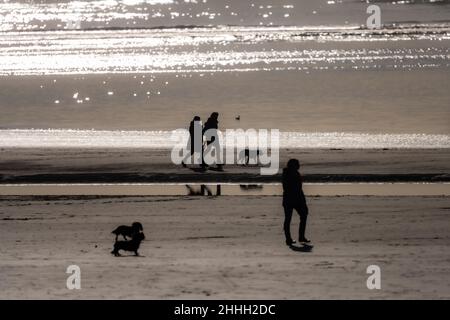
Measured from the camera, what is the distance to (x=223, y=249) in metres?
19.6

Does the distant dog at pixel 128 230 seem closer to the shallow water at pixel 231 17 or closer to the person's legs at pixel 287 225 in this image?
the person's legs at pixel 287 225

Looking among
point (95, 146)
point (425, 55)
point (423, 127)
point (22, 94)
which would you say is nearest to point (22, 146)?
point (95, 146)

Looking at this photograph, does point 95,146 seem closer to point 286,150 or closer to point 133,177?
point 286,150

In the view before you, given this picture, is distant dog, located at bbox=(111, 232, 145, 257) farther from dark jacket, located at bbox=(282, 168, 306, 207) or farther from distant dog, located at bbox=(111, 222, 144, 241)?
dark jacket, located at bbox=(282, 168, 306, 207)

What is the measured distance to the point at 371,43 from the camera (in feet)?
346

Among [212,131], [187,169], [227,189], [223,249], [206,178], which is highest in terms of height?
[212,131]

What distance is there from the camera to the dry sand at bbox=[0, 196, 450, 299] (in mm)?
16594

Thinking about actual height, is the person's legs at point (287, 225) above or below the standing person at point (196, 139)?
below

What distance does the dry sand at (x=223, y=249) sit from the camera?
16594mm

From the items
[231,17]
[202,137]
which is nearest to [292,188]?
[202,137]

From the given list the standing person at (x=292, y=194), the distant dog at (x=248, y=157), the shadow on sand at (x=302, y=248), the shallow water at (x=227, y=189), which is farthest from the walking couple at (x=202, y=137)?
the shadow on sand at (x=302, y=248)

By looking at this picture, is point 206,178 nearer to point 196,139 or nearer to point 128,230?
point 196,139

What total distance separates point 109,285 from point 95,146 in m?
22.3

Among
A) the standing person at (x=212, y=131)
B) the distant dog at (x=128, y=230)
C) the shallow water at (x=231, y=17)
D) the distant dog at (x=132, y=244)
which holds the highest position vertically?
the shallow water at (x=231, y=17)
